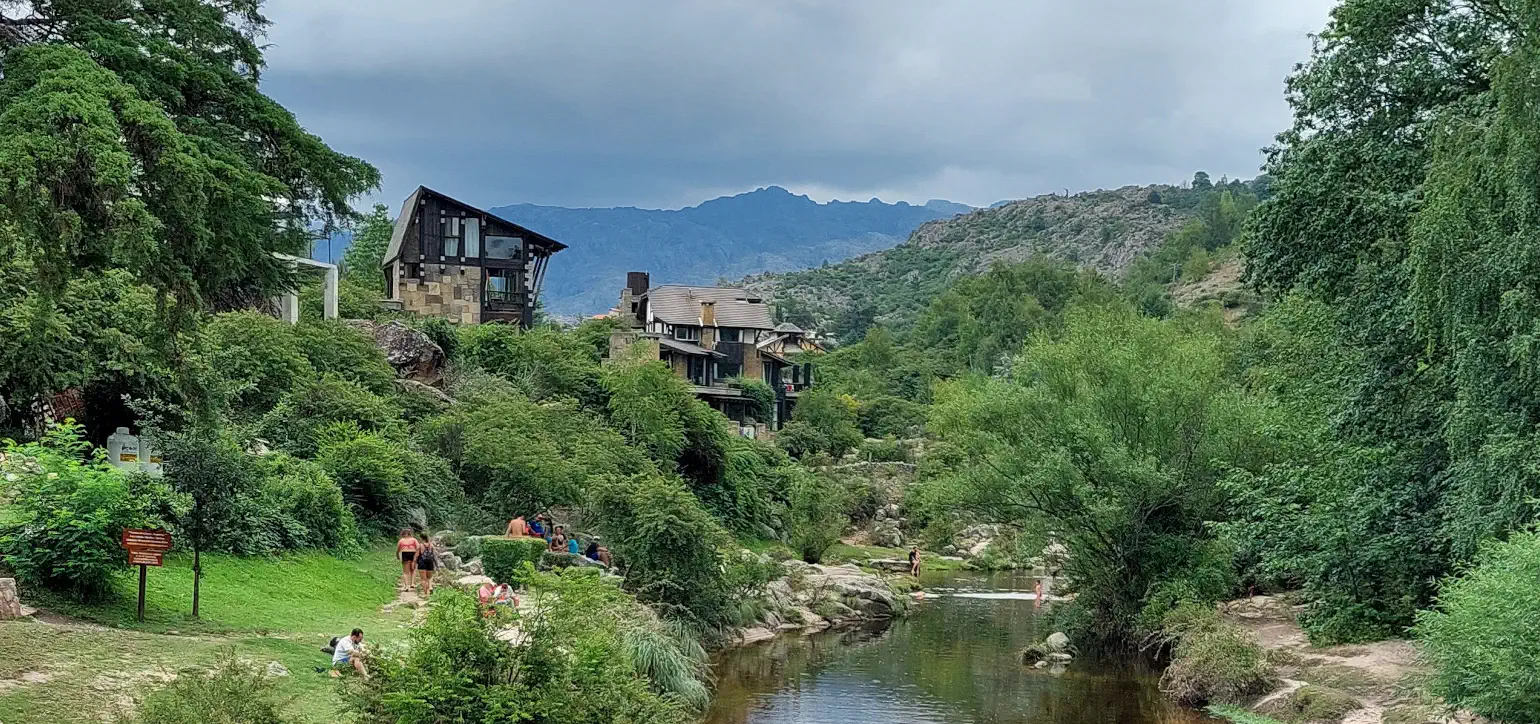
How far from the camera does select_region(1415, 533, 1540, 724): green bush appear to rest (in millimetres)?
15445

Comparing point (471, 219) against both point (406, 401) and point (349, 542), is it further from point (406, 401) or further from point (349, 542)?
point (349, 542)

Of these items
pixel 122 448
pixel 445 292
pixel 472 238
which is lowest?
pixel 122 448

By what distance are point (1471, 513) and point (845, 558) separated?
34310 mm

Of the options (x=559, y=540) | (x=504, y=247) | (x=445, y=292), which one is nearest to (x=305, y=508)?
(x=559, y=540)

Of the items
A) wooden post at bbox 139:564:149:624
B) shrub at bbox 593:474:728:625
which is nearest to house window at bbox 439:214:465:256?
shrub at bbox 593:474:728:625

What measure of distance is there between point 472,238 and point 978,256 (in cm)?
12898

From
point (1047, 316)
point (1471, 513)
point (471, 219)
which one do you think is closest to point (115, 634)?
point (1471, 513)

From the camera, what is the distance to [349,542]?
28.0 metres

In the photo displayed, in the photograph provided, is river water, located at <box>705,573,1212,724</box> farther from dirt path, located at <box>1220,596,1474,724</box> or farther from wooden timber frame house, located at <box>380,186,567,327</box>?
wooden timber frame house, located at <box>380,186,567,327</box>

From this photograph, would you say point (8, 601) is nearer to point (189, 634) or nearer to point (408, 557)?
point (189, 634)

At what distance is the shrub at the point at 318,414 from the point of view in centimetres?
3269

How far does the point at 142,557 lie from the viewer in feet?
57.1

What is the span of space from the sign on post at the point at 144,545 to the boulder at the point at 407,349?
84.6ft

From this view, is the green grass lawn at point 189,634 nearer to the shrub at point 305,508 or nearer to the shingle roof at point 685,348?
the shrub at point 305,508
